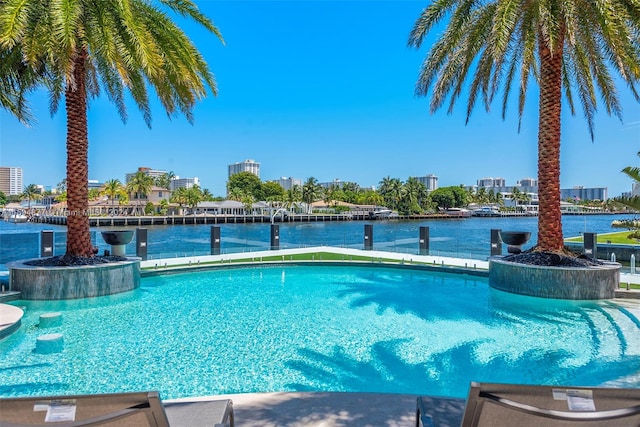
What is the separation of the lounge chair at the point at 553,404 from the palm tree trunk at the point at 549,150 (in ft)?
32.6

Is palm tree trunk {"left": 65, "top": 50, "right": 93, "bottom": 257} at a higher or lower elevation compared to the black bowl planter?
higher

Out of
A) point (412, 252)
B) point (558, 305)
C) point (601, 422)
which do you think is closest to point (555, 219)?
point (558, 305)

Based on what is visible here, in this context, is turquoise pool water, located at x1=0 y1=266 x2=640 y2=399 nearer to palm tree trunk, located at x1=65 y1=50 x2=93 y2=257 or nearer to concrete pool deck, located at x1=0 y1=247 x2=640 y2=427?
concrete pool deck, located at x1=0 y1=247 x2=640 y2=427

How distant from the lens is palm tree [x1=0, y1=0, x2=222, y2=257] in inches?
344

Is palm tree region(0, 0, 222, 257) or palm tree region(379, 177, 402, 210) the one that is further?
palm tree region(379, 177, 402, 210)

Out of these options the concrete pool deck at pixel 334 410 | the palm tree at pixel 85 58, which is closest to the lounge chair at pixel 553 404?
the concrete pool deck at pixel 334 410

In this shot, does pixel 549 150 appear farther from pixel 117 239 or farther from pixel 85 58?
pixel 85 58

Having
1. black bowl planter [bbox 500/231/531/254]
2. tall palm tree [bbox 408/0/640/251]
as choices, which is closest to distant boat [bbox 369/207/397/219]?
tall palm tree [bbox 408/0/640/251]

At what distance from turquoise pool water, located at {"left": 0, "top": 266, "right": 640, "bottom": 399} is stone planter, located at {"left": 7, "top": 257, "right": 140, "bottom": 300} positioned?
0.30 metres

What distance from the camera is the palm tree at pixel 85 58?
28.6ft

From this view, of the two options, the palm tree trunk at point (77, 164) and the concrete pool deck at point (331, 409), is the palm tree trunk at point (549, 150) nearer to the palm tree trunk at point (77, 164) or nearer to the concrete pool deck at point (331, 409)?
the concrete pool deck at point (331, 409)

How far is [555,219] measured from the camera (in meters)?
11.2

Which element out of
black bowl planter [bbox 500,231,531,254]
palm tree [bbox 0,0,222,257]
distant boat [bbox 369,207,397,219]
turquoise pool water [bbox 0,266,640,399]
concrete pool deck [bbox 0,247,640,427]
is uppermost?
palm tree [bbox 0,0,222,257]

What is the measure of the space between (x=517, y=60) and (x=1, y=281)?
15.3 meters
